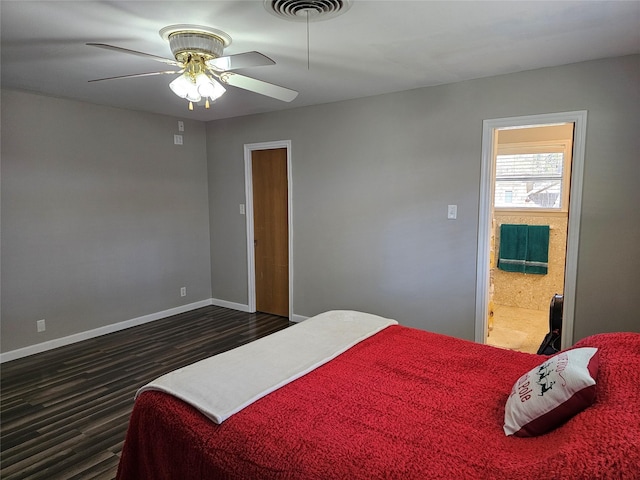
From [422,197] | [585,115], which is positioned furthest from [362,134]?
[585,115]

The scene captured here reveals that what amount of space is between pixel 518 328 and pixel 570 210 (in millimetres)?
1847

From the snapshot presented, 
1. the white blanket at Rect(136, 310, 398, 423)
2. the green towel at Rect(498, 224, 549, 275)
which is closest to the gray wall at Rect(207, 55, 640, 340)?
the white blanket at Rect(136, 310, 398, 423)

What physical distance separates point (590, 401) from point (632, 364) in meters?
0.27

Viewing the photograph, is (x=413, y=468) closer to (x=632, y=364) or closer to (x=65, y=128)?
(x=632, y=364)

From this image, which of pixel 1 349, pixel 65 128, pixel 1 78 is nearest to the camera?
pixel 1 78

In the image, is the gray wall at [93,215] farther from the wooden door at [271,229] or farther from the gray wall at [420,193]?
the wooden door at [271,229]

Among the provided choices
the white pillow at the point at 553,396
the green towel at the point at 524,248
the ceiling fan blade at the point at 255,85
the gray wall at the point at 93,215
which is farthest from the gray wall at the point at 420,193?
the green towel at the point at 524,248

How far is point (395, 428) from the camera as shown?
54.7 inches

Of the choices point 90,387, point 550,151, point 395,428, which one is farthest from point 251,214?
point 395,428

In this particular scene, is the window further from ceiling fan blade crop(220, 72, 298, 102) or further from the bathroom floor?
ceiling fan blade crop(220, 72, 298, 102)

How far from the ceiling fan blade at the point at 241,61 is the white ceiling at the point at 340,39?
223 millimetres

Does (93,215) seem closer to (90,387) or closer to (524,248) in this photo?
(90,387)

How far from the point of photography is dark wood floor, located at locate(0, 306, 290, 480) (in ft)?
7.42

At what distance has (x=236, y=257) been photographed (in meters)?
5.09
